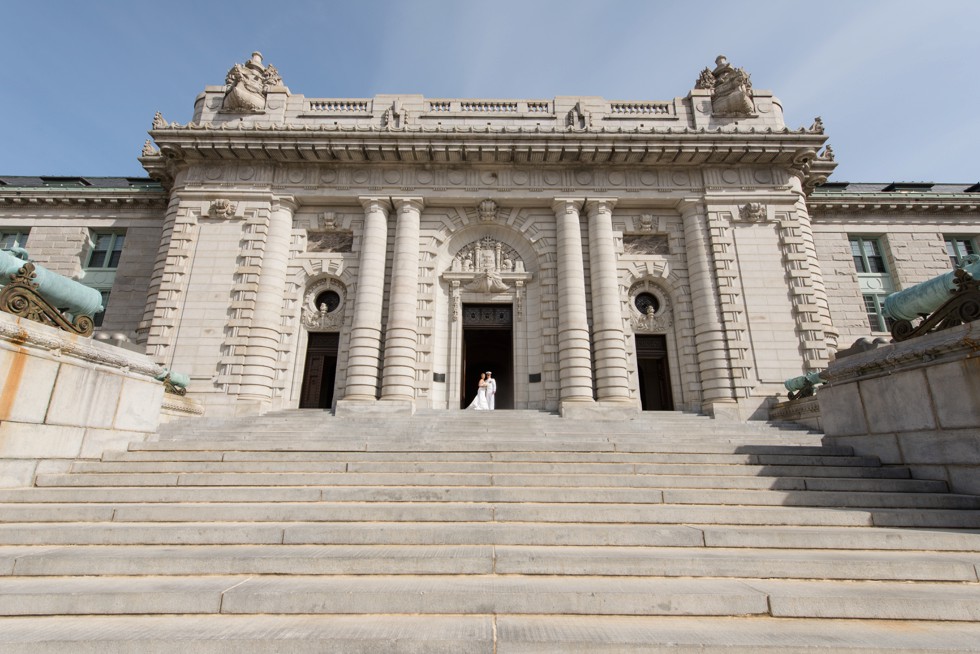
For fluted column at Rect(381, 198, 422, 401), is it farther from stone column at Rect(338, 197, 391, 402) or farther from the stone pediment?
the stone pediment

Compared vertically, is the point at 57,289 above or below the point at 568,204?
below

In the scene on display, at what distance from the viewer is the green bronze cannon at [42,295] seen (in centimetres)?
746

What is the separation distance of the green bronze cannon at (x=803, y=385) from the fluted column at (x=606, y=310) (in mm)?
5666

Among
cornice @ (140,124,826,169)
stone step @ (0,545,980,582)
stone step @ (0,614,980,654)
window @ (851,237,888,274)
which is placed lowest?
stone step @ (0,614,980,654)

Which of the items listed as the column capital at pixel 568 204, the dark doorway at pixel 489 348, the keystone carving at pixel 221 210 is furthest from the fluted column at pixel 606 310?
the keystone carving at pixel 221 210

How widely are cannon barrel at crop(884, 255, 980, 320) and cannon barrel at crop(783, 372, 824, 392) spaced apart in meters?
7.87

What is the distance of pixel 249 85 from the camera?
869 inches

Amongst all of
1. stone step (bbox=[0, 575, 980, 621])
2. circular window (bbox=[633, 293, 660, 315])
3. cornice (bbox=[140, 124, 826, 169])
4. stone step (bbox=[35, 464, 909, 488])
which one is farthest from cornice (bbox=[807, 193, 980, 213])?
stone step (bbox=[0, 575, 980, 621])

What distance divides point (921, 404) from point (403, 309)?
52.2 ft

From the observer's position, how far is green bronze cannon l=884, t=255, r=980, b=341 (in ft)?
22.9

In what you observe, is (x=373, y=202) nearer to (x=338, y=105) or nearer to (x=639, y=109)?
(x=338, y=105)

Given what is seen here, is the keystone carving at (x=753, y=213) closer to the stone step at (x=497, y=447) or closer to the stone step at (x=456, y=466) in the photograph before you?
the stone step at (x=497, y=447)

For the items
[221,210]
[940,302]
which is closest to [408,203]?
[221,210]

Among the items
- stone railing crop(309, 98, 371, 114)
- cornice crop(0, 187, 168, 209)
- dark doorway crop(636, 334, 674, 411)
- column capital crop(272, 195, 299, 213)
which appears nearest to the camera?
dark doorway crop(636, 334, 674, 411)
